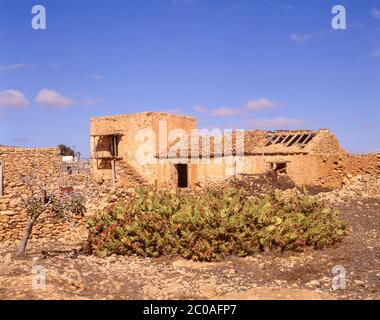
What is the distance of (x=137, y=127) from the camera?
2439 cm

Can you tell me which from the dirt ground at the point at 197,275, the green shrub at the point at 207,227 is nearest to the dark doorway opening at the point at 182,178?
the green shrub at the point at 207,227

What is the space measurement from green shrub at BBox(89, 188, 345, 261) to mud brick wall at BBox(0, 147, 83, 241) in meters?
2.06

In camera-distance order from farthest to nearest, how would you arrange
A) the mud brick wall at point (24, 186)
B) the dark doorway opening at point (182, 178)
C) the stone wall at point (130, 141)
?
the dark doorway opening at point (182, 178), the stone wall at point (130, 141), the mud brick wall at point (24, 186)

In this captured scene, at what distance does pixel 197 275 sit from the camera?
8383mm

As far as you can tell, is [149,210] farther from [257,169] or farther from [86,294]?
[257,169]

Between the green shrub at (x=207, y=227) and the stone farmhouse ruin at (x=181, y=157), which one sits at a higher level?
the stone farmhouse ruin at (x=181, y=157)

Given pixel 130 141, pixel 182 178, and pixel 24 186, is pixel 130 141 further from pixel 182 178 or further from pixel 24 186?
pixel 24 186

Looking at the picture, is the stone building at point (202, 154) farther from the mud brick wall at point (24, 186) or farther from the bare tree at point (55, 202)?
the bare tree at point (55, 202)

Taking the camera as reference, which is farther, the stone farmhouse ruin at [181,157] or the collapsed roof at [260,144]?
the collapsed roof at [260,144]

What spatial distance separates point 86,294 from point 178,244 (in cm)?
299

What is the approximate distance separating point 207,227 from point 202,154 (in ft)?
45.0

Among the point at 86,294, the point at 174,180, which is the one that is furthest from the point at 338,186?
the point at 86,294

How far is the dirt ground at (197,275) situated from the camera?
271 inches

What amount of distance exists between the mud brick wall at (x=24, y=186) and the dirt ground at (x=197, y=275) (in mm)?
1305
